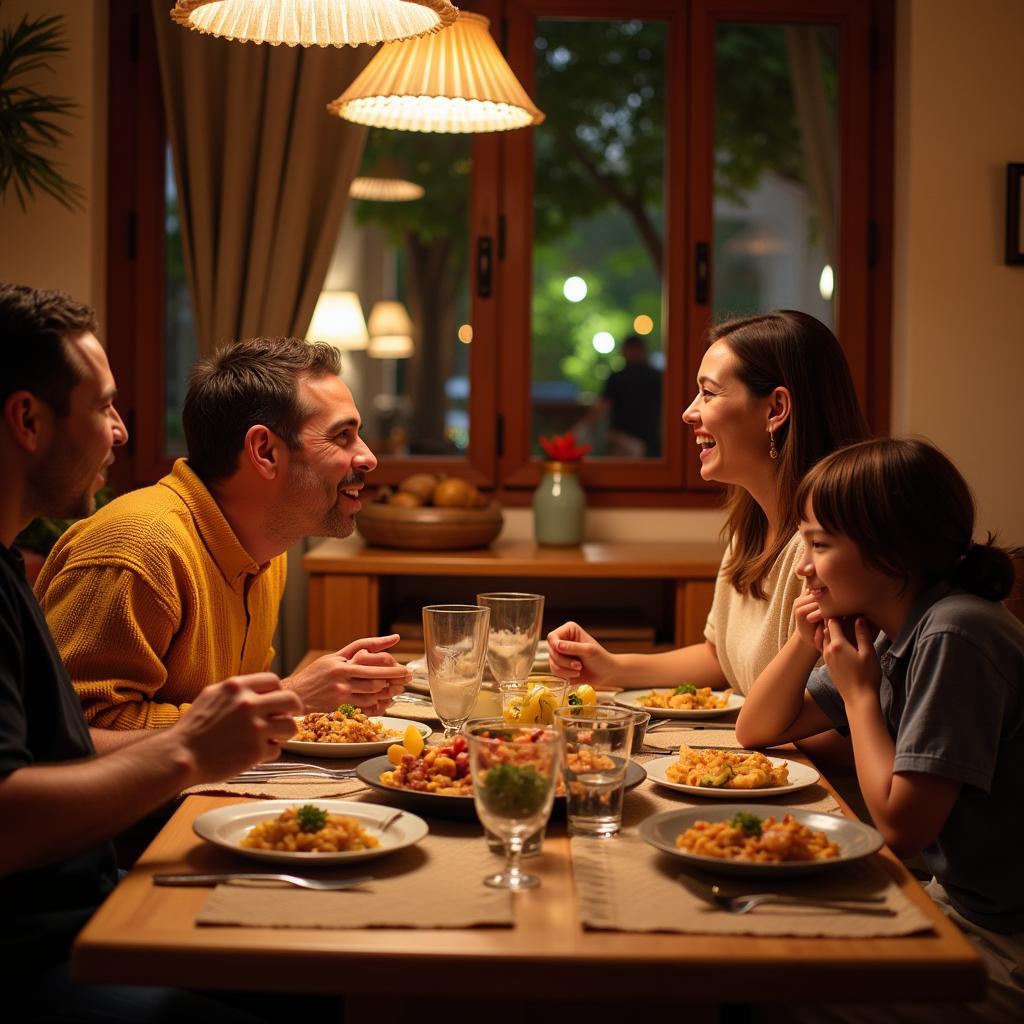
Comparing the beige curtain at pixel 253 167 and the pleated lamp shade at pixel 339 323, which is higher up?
the beige curtain at pixel 253 167

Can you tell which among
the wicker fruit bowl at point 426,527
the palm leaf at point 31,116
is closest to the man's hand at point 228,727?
the wicker fruit bowl at point 426,527

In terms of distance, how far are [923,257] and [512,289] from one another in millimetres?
1235

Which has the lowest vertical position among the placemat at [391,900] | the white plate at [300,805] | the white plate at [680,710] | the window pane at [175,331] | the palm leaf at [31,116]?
the white plate at [680,710]

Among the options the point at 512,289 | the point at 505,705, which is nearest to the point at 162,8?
the point at 512,289

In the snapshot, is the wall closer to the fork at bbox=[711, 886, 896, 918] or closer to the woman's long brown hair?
the woman's long brown hair

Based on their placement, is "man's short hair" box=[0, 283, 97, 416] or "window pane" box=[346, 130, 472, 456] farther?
"window pane" box=[346, 130, 472, 456]

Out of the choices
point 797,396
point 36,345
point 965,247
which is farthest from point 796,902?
point 965,247

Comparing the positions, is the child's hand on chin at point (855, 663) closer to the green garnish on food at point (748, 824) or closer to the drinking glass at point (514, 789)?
the green garnish on food at point (748, 824)

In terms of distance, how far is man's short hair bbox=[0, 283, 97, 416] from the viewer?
148 centimetres

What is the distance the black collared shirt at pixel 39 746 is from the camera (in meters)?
1.42

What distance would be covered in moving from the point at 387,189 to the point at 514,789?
4.03 m

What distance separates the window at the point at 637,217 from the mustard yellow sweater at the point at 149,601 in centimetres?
195

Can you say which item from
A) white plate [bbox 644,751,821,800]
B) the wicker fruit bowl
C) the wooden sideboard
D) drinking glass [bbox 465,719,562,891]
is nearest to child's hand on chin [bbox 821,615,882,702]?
white plate [bbox 644,751,821,800]

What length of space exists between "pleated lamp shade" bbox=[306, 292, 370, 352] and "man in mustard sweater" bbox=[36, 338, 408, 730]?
2.31m
